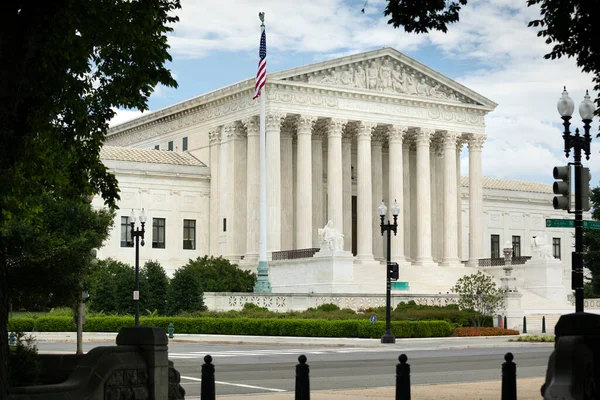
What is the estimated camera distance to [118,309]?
207ft

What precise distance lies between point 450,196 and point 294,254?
61.6 ft

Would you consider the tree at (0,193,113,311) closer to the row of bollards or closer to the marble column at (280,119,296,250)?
the row of bollards

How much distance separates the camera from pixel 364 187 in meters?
81.9

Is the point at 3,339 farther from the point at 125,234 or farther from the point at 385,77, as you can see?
the point at 385,77

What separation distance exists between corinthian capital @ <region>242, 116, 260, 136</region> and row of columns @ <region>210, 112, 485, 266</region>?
8 cm

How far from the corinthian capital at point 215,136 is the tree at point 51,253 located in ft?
154

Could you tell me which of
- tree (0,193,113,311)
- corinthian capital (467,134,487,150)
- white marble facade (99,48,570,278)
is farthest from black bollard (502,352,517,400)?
corinthian capital (467,134,487,150)

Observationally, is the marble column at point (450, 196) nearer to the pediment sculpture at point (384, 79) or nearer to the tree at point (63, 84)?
the pediment sculpture at point (384, 79)

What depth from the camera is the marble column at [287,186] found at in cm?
8194

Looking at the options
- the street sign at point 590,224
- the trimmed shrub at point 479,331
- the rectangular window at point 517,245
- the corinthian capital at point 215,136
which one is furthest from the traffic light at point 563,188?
the rectangular window at point 517,245

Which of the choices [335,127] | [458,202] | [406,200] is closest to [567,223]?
[335,127]

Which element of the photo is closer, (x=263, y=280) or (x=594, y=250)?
(x=263, y=280)

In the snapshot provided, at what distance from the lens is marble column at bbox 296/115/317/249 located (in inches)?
3086

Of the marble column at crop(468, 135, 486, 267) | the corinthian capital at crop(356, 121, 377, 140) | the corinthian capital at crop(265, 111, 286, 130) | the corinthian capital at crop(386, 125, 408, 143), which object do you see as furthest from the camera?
the marble column at crop(468, 135, 486, 267)
